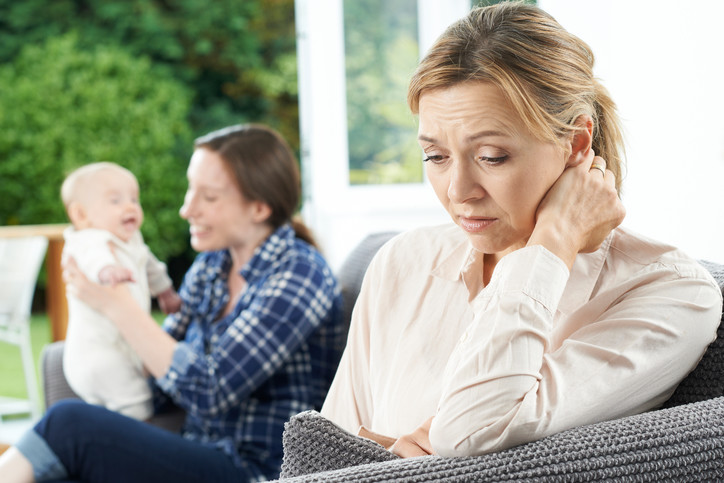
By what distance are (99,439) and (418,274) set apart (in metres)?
0.92

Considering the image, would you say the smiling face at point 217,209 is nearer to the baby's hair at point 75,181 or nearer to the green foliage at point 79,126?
the baby's hair at point 75,181

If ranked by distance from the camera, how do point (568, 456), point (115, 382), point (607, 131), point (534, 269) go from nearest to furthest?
point (568, 456), point (534, 269), point (607, 131), point (115, 382)

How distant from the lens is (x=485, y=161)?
3.46 ft

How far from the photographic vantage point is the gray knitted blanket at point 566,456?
2.91 ft

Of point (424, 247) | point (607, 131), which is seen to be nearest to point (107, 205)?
point (424, 247)

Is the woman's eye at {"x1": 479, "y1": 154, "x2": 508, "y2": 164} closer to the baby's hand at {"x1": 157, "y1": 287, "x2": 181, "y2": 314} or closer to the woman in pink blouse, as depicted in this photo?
the woman in pink blouse

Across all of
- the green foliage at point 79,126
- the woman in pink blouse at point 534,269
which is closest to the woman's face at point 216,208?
the woman in pink blouse at point 534,269

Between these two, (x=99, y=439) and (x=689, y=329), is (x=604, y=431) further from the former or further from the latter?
(x=99, y=439)

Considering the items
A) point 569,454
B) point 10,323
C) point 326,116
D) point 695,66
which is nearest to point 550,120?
point 569,454

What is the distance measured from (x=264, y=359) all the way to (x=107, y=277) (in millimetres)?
550

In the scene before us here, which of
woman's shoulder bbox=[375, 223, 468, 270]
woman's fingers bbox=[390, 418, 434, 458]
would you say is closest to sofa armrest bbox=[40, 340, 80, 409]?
woman's shoulder bbox=[375, 223, 468, 270]

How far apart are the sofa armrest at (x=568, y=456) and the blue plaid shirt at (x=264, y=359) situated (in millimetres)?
931

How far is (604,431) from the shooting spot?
928 mm

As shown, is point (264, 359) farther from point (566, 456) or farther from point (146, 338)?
point (566, 456)
